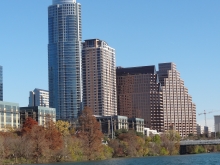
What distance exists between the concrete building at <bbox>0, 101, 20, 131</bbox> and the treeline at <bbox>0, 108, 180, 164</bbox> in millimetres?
23623

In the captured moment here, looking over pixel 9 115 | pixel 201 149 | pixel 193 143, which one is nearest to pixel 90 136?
pixel 9 115

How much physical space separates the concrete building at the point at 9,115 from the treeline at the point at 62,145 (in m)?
23.6

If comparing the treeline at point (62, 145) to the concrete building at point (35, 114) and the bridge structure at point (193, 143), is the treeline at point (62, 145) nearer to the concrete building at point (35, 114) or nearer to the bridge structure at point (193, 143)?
the bridge structure at point (193, 143)

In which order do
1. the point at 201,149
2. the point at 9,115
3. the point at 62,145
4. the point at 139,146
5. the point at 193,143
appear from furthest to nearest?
the point at 201,149 → the point at 193,143 → the point at 9,115 → the point at 139,146 → the point at 62,145

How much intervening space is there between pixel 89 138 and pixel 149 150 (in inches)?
1632

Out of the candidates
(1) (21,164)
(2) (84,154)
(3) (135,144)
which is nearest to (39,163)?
(1) (21,164)

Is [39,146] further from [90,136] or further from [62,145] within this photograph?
[90,136]

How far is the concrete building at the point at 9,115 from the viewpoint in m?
164

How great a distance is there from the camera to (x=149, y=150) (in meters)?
156

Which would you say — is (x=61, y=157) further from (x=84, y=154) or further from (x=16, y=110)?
(x=16, y=110)

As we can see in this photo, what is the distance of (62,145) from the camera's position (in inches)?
4466

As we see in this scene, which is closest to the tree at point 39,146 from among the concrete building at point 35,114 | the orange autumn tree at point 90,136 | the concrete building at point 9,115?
the orange autumn tree at point 90,136

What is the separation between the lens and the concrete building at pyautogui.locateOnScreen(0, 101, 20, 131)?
16362cm

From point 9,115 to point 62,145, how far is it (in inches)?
2364
